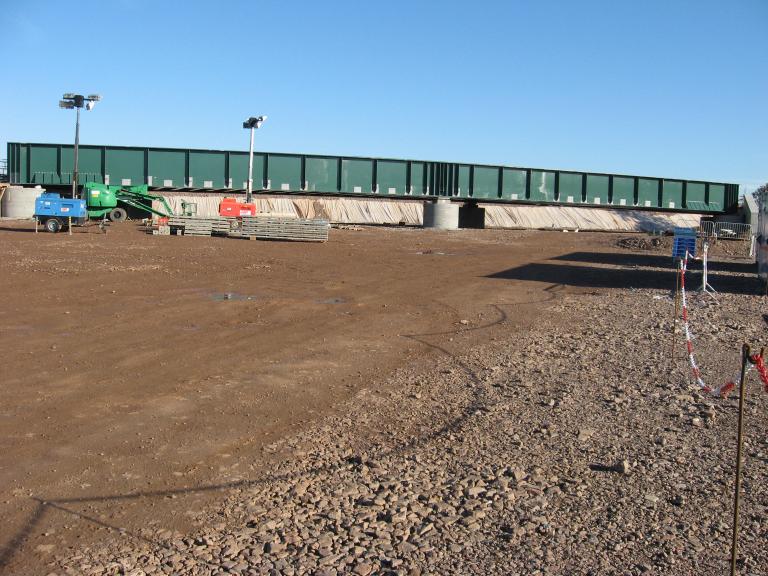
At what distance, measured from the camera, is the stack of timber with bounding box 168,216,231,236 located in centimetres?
3656

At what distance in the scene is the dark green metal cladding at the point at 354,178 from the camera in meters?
48.8

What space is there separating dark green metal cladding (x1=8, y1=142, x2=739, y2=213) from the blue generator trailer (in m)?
13.8

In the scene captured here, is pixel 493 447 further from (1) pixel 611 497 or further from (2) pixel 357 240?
(2) pixel 357 240

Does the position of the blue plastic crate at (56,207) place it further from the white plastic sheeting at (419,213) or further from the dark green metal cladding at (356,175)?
the dark green metal cladding at (356,175)

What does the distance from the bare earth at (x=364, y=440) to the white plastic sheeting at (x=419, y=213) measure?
3793 cm

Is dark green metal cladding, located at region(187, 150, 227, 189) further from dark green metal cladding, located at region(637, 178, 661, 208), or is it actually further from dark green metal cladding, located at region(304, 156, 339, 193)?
dark green metal cladding, located at region(637, 178, 661, 208)

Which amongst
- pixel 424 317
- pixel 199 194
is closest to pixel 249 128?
pixel 199 194

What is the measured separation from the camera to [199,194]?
52.6 metres

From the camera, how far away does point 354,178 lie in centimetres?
5262

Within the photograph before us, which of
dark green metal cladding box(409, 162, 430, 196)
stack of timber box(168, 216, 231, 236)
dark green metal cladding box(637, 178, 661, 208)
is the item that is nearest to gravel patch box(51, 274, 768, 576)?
stack of timber box(168, 216, 231, 236)

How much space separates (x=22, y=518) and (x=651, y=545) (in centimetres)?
407

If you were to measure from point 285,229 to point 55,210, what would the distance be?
10.3m

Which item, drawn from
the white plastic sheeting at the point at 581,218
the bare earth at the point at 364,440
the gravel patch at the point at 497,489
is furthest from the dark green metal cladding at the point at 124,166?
the gravel patch at the point at 497,489

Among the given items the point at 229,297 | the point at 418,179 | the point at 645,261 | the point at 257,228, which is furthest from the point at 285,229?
the point at 229,297
